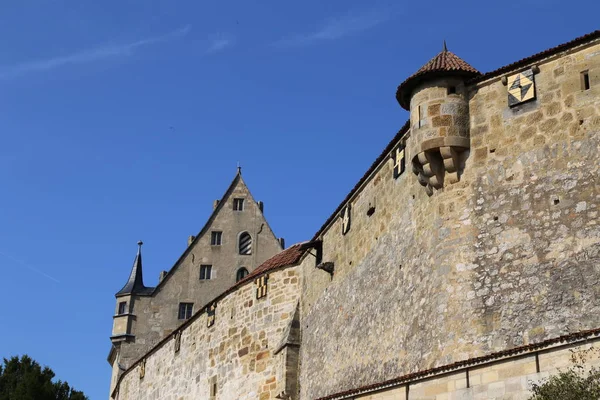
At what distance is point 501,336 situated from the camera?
14.9 m

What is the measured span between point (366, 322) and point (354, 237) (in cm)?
252

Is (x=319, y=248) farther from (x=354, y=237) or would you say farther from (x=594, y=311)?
(x=594, y=311)

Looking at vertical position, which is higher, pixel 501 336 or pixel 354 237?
pixel 354 237

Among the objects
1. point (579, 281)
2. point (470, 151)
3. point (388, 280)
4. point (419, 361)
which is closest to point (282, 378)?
point (388, 280)

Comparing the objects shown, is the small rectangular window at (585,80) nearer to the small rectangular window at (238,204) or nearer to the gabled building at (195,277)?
the gabled building at (195,277)

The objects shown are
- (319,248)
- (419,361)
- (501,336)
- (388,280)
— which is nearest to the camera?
(501,336)

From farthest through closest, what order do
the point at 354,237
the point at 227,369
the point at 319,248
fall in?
1. the point at 227,369
2. the point at 319,248
3. the point at 354,237

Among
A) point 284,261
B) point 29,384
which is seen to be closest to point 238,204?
point 29,384

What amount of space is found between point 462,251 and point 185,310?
27.9m

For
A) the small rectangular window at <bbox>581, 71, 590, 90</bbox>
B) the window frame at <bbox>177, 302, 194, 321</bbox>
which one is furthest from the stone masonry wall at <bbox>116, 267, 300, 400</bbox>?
the window frame at <bbox>177, 302, 194, 321</bbox>

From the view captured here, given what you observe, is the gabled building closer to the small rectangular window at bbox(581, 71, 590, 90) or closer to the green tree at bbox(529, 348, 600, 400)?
the small rectangular window at bbox(581, 71, 590, 90)

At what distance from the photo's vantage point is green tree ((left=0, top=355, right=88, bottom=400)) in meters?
44.6

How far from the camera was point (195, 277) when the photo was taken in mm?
43031

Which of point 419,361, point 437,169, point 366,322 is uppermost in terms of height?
point 437,169
